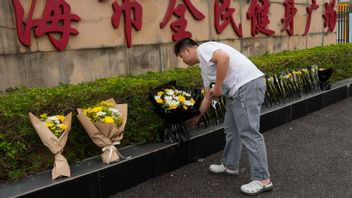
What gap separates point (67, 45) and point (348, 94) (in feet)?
17.9

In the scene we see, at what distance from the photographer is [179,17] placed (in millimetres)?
6328

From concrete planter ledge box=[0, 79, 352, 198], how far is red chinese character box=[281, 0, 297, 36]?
3.98 metres

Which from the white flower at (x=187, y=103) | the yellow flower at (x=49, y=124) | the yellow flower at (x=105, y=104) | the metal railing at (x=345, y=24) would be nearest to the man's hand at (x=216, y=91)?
the white flower at (x=187, y=103)

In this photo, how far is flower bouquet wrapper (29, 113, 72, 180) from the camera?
335cm

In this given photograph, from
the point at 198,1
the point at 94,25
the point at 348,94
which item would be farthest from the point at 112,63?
the point at 348,94

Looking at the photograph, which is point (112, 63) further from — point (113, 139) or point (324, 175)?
point (324, 175)

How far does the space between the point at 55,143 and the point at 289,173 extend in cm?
234

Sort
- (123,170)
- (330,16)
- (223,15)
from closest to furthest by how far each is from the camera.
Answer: (123,170) → (223,15) → (330,16)

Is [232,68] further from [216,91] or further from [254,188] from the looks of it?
[254,188]

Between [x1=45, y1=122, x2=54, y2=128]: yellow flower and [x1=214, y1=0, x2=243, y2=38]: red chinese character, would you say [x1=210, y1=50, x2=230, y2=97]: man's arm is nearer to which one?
[x1=45, y1=122, x2=54, y2=128]: yellow flower

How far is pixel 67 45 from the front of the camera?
4.99 meters

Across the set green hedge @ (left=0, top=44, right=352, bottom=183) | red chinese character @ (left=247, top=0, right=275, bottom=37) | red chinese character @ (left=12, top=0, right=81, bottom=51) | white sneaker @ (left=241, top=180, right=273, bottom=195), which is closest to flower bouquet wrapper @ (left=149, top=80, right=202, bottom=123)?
green hedge @ (left=0, top=44, right=352, bottom=183)

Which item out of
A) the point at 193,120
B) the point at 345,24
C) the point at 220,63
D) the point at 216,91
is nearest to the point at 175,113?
the point at 193,120

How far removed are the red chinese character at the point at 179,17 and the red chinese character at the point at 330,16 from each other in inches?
209
